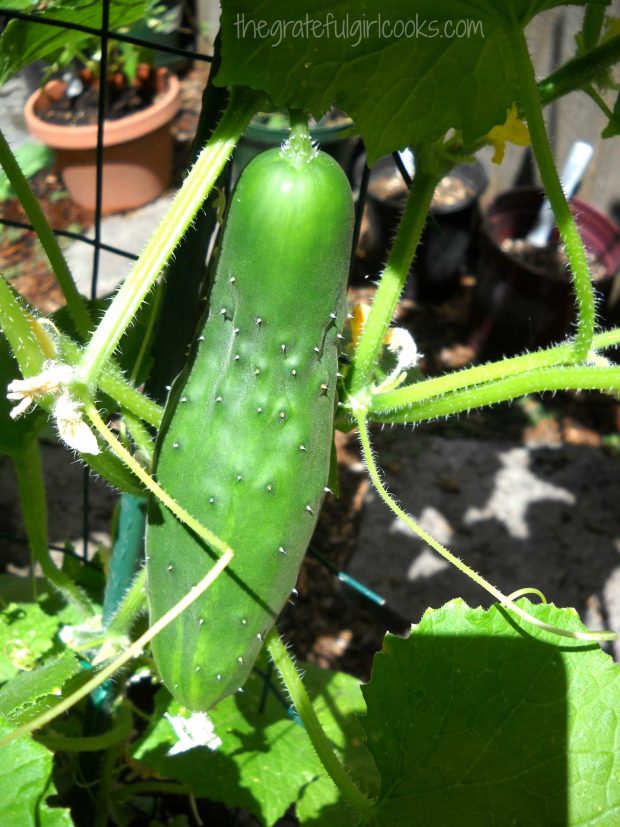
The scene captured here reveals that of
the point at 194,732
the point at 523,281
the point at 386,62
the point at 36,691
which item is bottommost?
the point at 523,281

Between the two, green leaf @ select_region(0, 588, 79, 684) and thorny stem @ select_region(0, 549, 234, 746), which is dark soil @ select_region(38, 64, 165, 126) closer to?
green leaf @ select_region(0, 588, 79, 684)

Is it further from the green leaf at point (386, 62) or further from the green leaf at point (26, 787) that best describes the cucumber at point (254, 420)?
the green leaf at point (26, 787)

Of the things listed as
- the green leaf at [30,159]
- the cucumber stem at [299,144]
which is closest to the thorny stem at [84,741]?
the cucumber stem at [299,144]

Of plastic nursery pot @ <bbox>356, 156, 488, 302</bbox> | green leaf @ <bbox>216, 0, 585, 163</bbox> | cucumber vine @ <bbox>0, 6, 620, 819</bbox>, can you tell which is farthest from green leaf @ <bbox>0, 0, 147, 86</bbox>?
plastic nursery pot @ <bbox>356, 156, 488, 302</bbox>

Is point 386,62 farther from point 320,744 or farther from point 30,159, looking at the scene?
point 30,159

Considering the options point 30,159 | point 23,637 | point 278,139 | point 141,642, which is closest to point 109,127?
point 278,139
